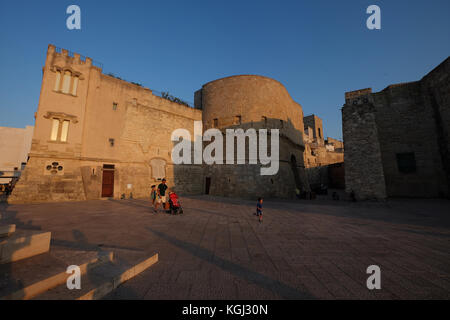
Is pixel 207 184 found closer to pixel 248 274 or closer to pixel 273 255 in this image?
pixel 273 255

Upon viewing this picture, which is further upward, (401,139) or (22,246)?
(401,139)

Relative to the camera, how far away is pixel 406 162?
46.8ft

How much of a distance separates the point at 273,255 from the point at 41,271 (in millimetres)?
3761

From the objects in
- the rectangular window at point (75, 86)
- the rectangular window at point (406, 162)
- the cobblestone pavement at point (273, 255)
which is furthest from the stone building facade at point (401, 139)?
the rectangular window at point (75, 86)

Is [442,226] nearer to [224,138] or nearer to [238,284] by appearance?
[238,284]

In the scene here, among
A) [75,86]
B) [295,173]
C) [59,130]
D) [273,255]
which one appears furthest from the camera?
[295,173]

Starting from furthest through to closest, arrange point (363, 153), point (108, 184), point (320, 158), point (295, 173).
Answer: point (320, 158) → point (295, 173) → point (108, 184) → point (363, 153)

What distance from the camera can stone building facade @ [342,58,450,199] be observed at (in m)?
11.6

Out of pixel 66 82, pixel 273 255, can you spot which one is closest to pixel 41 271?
pixel 273 255

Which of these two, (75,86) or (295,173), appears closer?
(75,86)

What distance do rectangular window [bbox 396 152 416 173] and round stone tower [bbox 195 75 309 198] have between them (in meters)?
8.81

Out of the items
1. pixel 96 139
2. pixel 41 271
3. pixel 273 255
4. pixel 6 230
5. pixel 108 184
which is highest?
pixel 96 139

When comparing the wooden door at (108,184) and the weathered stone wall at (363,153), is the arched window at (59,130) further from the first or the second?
the weathered stone wall at (363,153)

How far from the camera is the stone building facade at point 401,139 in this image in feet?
38.0
